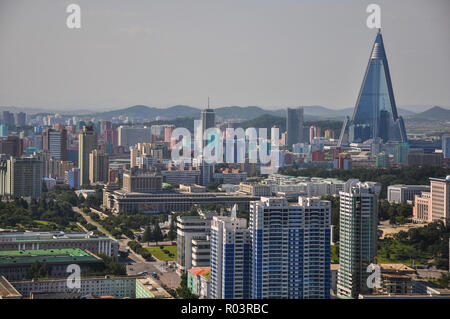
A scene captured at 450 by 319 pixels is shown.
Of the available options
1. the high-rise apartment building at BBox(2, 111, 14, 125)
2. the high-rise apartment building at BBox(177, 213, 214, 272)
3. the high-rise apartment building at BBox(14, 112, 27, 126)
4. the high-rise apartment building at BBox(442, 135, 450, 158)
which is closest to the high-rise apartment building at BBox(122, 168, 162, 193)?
the high-rise apartment building at BBox(14, 112, 27, 126)

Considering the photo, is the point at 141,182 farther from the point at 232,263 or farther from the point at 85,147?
the point at 232,263

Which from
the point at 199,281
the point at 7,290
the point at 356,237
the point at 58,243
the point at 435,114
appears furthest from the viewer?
the point at 435,114

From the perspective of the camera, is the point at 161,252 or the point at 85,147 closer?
the point at 161,252

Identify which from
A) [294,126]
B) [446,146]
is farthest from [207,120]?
[446,146]

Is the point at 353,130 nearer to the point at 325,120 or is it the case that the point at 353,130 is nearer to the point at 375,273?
the point at 325,120

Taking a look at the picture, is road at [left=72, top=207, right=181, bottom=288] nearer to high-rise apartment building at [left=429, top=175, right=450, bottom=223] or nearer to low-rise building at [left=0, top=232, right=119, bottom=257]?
low-rise building at [left=0, top=232, right=119, bottom=257]

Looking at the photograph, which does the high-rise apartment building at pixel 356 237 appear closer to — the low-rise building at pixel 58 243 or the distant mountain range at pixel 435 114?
the low-rise building at pixel 58 243
